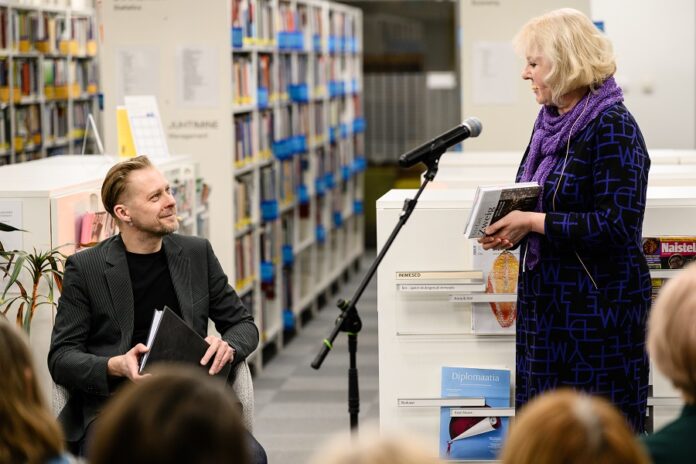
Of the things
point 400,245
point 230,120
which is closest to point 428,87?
point 230,120

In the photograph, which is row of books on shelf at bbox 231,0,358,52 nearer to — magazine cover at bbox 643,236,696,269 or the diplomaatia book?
magazine cover at bbox 643,236,696,269

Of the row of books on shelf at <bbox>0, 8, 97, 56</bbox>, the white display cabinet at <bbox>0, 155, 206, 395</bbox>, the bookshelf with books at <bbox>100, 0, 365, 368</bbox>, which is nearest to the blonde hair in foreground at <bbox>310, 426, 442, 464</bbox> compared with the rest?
the white display cabinet at <bbox>0, 155, 206, 395</bbox>

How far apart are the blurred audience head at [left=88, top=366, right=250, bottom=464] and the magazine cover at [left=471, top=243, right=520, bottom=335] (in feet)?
6.97

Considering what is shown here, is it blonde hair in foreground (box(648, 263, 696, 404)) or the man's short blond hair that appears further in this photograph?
the man's short blond hair

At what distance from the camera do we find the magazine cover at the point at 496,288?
11.5 feet

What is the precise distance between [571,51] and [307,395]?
146 inches

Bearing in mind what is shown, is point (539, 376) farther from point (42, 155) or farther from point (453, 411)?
point (42, 155)

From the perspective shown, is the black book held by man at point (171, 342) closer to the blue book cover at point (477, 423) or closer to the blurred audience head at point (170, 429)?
the blue book cover at point (477, 423)

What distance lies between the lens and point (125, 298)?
3.33 m

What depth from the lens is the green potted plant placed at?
3576 millimetres

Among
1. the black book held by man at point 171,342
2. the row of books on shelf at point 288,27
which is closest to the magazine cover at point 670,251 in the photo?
the black book held by man at point 171,342

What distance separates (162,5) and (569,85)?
135 inches

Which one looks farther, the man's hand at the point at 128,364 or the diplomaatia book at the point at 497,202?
the man's hand at the point at 128,364

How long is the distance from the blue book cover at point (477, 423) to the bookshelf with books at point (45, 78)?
224 inches
